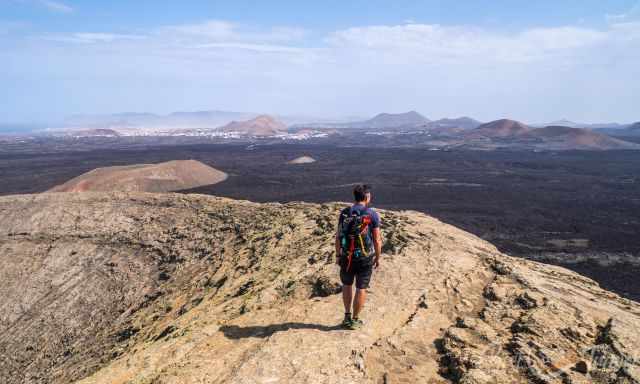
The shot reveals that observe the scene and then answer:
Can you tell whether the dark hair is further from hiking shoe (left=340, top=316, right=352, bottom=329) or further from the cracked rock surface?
the cracked rock surface

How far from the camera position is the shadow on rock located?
586cm

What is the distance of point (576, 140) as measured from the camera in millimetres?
95625

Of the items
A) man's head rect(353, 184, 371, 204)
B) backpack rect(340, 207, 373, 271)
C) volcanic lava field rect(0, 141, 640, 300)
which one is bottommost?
volcanic lava field rect(0, 141, 640, 300)

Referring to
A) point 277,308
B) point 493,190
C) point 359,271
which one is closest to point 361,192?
point 359,271

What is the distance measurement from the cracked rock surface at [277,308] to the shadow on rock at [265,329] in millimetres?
34

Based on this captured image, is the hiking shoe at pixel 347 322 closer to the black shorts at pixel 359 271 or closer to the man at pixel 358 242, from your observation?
the man at pixel 358 242

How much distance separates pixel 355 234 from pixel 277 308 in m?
2.44

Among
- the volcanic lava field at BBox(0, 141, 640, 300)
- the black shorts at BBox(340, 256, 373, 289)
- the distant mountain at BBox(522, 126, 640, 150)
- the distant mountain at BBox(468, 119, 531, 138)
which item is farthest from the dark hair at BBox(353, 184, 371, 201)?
the distant mountain at BBox(468, 119, 531, 138)

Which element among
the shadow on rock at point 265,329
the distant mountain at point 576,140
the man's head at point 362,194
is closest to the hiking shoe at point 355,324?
the shadow on rock at point 265,329

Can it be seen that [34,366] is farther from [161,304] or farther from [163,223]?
[163,223]

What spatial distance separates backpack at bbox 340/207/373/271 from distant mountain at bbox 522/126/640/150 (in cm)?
9997

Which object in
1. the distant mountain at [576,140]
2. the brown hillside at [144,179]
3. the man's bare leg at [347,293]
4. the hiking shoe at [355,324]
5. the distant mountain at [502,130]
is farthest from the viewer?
the distant mountain at [502,130]

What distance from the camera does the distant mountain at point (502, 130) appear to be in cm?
11854

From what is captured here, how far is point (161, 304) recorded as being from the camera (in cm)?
1098
